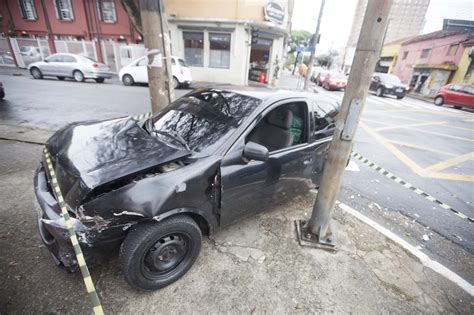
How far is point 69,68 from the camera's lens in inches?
498

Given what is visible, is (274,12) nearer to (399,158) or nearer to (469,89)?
(399,158)

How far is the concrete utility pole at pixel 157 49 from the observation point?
3.44 metres

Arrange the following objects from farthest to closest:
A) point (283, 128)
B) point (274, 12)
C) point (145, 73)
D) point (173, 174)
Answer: point (274, 12)
point (145, 73)
point (283, 128)
point (173, 174)

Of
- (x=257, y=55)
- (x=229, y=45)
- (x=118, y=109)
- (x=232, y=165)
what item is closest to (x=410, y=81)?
(x=257, y=55)

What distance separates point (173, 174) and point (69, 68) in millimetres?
14580

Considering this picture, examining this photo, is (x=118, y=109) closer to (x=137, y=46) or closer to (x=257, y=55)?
(x=137, y=46)

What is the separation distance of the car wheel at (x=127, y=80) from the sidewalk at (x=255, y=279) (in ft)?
35.4

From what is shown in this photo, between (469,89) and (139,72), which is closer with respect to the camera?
(139,72)

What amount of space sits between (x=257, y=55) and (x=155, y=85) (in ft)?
55.0

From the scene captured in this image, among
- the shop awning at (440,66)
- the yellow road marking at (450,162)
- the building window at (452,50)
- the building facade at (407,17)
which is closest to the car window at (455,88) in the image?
the shop awning at (440,66)

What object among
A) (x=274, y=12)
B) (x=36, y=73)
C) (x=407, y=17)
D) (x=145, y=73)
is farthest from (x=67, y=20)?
(x=407, y=17)

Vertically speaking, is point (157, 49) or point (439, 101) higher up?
point (157, 49)

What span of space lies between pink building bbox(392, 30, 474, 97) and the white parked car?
2341cm

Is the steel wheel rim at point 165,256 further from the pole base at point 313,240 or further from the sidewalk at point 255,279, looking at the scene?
the pole base at point 313,240
